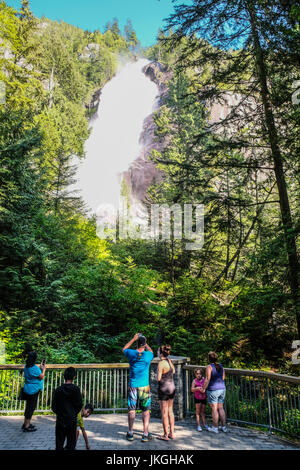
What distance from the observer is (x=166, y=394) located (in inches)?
222

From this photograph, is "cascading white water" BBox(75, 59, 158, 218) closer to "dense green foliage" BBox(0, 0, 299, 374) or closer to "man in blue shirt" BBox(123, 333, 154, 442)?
"dense green foliage" BBox(0, 0, 299, 374)

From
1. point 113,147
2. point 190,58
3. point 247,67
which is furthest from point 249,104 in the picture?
point 113,147

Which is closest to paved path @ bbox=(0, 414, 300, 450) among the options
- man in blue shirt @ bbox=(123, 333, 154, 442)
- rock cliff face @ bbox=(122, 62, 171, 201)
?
man in blue shirt @ bbox=(123, 333, 154, 442)

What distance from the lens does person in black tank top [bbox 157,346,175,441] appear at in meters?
5.59

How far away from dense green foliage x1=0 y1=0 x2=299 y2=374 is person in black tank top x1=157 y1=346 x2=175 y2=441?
3836mm

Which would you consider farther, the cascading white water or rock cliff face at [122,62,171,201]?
the cascading white water

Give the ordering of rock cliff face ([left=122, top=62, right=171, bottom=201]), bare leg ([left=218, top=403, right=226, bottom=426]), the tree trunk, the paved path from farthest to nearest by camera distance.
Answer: rock cliff face ([left=122, top=62, right=171, bottom=201])
the tree trunk
bare leg ([left=218, top=403, right=226, bottom=426])
the paved path

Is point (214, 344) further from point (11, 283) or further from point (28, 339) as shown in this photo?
point (11, 283)

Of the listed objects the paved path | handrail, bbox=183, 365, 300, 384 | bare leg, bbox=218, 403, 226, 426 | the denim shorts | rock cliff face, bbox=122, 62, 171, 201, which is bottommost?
the paved path

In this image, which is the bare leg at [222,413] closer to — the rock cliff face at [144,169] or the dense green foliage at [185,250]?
the dense green foliage at [185,250]

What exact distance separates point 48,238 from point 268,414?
43.8 ft

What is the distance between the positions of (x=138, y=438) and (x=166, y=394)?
1.03 metres

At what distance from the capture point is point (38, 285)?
525 inches

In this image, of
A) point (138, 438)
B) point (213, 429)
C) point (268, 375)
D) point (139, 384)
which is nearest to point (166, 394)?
point (139, 384)
